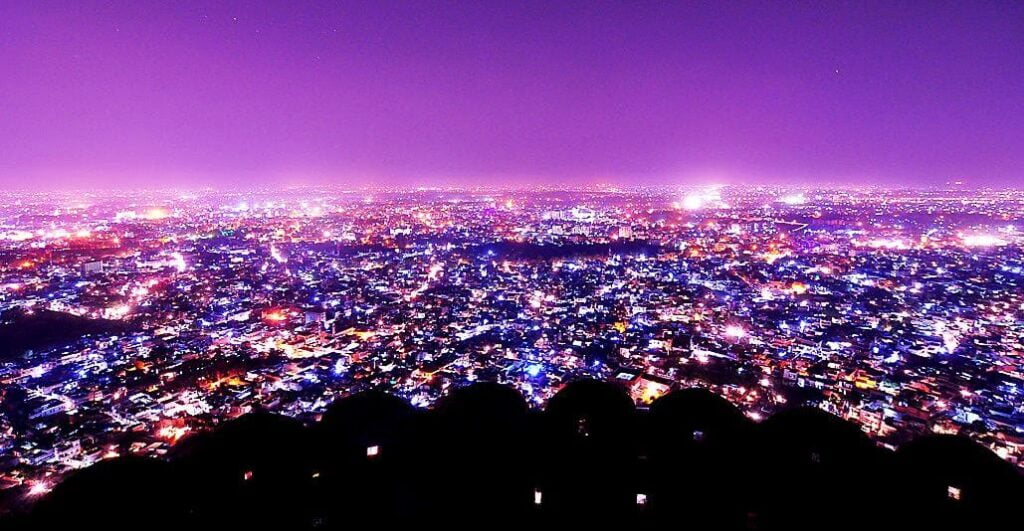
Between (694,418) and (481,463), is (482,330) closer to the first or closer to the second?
(481,463)

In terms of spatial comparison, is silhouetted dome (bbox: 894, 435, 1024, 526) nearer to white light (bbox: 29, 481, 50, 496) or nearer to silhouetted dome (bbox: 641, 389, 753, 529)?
silhouetted dome (bbox: 641, 389, 753, 529)

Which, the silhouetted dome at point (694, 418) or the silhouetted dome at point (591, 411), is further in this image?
the silhouetted dome at point (591, 411)

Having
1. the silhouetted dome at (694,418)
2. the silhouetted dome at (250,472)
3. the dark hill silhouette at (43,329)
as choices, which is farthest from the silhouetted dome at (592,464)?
the dark hill silhouette at (43,329)

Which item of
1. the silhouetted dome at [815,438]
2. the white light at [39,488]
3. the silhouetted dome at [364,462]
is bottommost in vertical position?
the white light at [39,488]

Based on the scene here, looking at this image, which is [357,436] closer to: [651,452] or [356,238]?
[651,452]

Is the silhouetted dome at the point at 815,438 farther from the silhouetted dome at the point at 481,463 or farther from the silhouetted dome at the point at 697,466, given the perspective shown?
the silhouetted dome at the point at 481,463

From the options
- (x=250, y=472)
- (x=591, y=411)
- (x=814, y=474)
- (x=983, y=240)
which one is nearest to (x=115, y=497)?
(x=250, y=472)

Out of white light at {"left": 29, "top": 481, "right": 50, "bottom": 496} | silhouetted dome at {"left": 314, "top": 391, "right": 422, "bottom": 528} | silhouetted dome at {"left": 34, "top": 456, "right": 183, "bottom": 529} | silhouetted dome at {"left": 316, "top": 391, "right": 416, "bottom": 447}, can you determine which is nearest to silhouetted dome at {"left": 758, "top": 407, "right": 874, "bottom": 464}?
silhouetted dome at {"left": 314, "top": 391, "right": 422, "bottom": 528}
